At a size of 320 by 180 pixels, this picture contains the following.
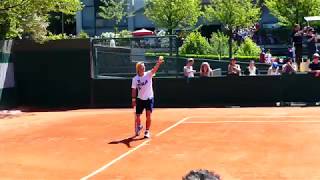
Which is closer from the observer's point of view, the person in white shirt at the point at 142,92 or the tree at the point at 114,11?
the person in white shirt at the point at 142,92

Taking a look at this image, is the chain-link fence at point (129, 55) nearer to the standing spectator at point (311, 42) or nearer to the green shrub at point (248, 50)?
the standing spectator at point (311, 42)

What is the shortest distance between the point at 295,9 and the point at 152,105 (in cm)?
2406

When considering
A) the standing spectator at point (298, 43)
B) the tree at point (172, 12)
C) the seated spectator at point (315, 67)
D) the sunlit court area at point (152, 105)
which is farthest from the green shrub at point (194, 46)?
the seated spectator at point (315, 67)

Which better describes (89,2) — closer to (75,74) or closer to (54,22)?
(54,22)

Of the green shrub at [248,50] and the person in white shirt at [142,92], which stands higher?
the green shrub at [248,50]

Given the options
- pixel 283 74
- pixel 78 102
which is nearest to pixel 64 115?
pixel 78 102

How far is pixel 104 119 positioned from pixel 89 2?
4504 cm

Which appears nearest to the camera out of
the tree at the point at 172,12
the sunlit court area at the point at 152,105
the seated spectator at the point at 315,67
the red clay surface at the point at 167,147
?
the red clay surface at the point at 167,147

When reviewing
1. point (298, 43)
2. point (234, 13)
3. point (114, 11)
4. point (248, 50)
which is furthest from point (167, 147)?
point (114, 11)

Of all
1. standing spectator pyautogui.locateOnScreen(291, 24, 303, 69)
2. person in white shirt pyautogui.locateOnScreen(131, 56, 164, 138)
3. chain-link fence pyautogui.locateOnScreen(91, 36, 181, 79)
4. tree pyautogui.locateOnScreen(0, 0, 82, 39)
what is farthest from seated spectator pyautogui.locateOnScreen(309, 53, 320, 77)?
person in white shirt pyautogui.locateOnScreen(131, 56, 164, 138)

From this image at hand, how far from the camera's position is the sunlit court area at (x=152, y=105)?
10328 mm

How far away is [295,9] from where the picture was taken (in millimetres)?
36094

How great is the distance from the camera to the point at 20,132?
15.4 m

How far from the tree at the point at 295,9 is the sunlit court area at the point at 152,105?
0.21ft
